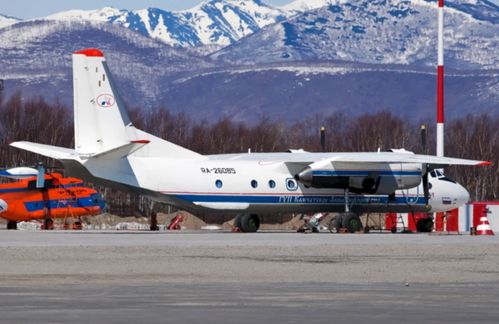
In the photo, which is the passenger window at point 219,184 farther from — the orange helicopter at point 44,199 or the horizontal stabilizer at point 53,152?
the orange helicopter at point 44,199

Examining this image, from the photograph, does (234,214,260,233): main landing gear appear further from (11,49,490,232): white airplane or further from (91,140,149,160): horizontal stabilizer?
(91,140,149,160): horizontal stabilizer

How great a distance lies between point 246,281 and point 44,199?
4462cm

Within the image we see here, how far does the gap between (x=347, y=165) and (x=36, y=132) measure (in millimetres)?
79969

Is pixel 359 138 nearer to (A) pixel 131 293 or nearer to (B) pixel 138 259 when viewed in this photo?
(B) pixel 138 259

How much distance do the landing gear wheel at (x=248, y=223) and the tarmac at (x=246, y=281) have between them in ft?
42.8

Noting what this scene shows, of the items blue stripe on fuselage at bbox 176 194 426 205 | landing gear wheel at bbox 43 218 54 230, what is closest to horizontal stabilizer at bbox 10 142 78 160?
blue stripe on fuselage at bbox 176 194 426 205

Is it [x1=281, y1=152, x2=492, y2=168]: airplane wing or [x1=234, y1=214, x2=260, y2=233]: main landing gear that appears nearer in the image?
[x1=281, y1=152, x2=492, y2=168]: airplane wing

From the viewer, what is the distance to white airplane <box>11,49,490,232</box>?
61594 millimetres

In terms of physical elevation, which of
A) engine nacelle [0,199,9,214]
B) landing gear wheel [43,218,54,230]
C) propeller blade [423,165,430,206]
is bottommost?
landing gear wheel [43,218,54,230]

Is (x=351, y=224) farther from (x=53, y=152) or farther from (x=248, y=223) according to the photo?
(x=53, y=152)

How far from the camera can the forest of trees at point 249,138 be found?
134m

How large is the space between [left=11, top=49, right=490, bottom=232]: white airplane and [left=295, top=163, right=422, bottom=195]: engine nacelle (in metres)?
0.04

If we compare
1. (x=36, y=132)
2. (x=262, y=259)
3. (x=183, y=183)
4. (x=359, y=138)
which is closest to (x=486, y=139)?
(x=359, y=138)

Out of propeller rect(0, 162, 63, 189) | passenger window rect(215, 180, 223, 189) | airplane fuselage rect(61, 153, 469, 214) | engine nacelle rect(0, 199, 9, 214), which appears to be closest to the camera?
airplane fuselage rect(61, 153, 469, 214)
